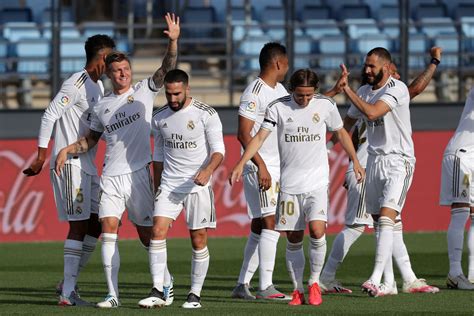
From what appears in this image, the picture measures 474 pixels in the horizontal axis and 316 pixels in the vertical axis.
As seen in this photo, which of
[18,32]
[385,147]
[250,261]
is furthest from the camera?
[18,32]

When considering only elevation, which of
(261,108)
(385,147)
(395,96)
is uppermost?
(395,96)

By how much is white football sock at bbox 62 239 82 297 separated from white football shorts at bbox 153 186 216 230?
1.00m

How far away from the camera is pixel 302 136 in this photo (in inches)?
451

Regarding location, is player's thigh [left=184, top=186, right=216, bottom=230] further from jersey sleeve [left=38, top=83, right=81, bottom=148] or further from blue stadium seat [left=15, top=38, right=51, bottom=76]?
blue stadium seat [left=15, top=38, right=51, bottom=76]

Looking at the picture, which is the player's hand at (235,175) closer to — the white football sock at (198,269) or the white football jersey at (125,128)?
the white football sock at (198,269)

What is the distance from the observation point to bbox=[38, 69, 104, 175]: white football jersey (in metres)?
11.8

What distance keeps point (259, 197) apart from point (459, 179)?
223 cm

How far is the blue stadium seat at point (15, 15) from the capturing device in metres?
22.4

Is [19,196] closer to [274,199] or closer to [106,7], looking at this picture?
[106,7]

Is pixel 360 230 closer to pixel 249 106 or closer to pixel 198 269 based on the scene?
pixel 249 106

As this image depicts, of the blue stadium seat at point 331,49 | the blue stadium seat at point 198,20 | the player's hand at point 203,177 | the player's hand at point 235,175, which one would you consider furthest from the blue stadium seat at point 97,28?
the player's hand at point 235,175

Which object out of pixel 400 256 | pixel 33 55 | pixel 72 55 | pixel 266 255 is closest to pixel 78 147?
pixel 266 255

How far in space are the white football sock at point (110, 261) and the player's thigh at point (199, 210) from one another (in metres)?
0.67

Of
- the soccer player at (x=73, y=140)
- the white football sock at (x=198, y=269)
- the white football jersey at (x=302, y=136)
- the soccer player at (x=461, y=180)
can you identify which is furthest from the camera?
the soccer player at (x=461, y=180)
